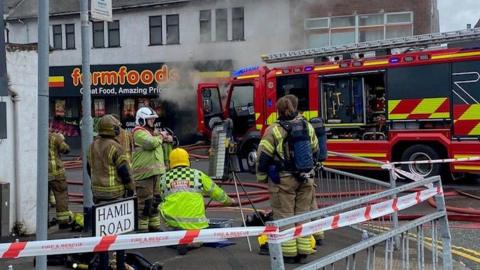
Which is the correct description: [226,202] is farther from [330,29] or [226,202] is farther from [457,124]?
[330,29]

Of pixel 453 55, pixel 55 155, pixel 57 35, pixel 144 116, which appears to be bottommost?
pixel 55 155

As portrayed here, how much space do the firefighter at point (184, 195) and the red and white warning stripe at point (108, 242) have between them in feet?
10.4

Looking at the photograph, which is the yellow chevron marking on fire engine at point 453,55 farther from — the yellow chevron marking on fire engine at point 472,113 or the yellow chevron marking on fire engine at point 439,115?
the yellow chevron marking on fire engine at point 439,115

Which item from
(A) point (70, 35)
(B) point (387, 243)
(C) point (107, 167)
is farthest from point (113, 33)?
(B) point (387, 243)

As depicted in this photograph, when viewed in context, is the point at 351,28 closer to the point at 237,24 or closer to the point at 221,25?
the point at 237,24

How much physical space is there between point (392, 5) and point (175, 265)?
20389 millimetres

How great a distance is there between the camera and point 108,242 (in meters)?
3.11

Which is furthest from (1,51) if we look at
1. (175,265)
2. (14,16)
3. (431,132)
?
(14,16)

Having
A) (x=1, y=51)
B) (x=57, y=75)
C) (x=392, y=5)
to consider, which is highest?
(x=392, y=5)

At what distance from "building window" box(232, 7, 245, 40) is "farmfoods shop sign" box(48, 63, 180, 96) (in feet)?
10.00

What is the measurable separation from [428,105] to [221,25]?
14949 millimetres

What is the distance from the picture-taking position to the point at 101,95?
2622cm

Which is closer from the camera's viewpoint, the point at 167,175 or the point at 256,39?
the point at 167,175

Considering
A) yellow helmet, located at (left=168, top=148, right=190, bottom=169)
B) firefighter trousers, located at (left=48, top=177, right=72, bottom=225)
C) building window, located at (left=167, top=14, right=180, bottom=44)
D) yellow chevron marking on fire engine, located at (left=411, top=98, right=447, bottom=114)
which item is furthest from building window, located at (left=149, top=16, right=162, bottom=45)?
yellow helmet, located at (left=168, top=148, right=190, bottom=169)
